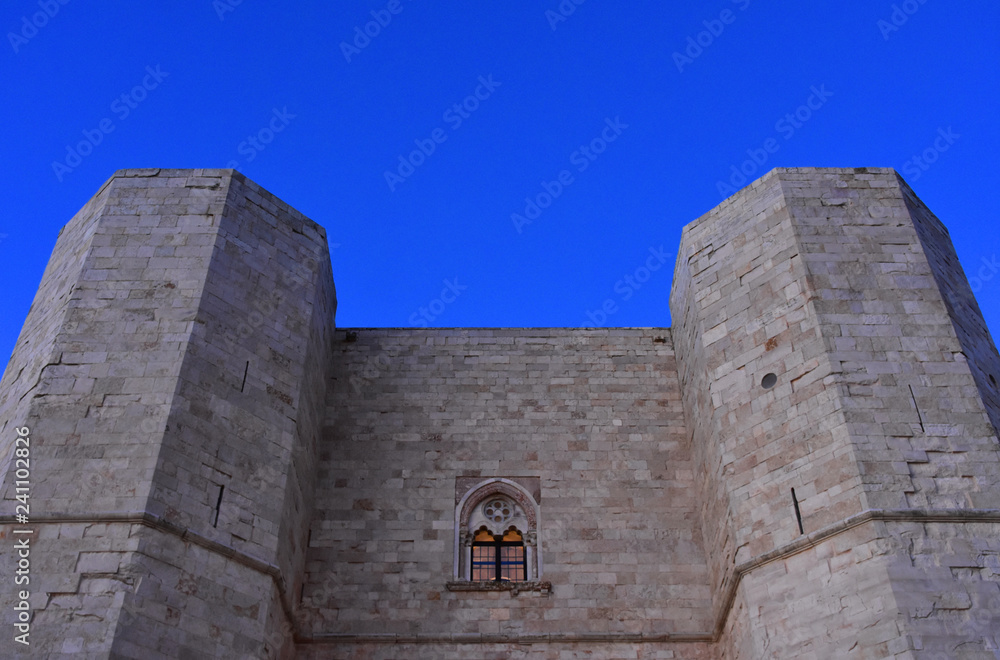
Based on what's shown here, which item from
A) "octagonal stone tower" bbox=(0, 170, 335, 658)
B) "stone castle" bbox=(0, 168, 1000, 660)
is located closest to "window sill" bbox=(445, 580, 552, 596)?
"stone castle" bbox=(0, 168, 1000, 660)

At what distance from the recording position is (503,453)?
12.2m

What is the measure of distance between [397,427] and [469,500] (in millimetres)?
1401

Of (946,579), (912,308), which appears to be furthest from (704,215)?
(946,579)

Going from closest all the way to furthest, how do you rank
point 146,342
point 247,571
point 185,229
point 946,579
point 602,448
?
point 946,579
point 247,571
point 146,342
point 185,229
point 602,448

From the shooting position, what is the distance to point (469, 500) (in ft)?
38.8

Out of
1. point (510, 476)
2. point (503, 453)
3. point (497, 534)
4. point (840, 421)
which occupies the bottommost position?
point (497, 534)

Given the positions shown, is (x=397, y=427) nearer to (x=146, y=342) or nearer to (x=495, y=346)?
(x=495, y=346)

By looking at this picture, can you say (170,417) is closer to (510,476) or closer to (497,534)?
(497,534)

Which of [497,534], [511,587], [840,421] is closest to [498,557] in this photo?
[497,534]

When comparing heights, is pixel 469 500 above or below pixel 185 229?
below

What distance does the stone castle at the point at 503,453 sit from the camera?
8.75m

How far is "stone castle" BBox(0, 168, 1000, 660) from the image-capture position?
8750mm

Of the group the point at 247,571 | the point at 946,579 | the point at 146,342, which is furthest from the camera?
the point at 146,342

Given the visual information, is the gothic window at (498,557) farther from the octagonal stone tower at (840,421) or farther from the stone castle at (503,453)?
the octagonal stone tower at (840,421)
